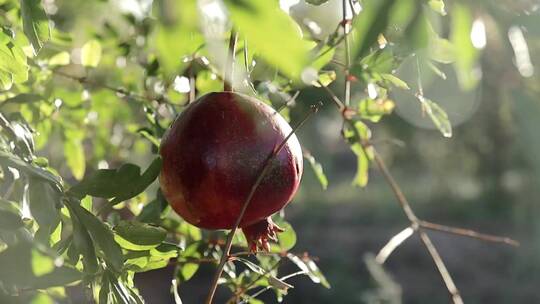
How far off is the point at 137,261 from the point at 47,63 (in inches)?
16.6

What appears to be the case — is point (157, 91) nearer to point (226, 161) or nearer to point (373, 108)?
point (373, 108)

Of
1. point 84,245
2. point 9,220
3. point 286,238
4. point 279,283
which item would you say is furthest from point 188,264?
point 9,220

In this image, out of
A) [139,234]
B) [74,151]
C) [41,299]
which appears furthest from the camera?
[74,151]

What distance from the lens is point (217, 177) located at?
25.6 inches

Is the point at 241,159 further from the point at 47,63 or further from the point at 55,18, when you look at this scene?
the point at 55,18

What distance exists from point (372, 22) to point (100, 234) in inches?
13.8

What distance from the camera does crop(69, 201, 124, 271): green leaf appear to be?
0.65 metres

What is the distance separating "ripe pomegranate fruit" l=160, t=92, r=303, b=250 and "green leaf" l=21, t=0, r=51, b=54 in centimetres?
13

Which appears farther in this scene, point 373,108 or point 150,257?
point 373,108

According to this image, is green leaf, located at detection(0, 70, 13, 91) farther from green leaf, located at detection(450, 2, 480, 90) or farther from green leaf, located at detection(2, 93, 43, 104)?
green leaf, located at detection(450, 2, 480, 90)

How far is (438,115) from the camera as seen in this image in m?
0.90

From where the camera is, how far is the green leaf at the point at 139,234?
71 cm

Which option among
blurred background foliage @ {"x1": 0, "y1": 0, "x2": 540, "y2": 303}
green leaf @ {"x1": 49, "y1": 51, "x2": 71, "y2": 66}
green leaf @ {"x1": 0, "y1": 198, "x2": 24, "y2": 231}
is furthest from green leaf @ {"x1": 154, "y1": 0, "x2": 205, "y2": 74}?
green leaf @ {"x1": 49, "y1": 51, "x2": 71, "y2": 66}

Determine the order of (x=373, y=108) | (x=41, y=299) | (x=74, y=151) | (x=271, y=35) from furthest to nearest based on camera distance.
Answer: (x=74, y=151), (x=373, y=108), (x=41, y=299), (x=271, y=35)
